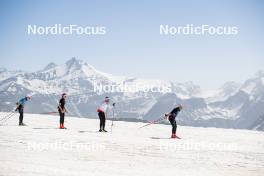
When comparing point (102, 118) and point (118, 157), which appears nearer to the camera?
point (118, 157)

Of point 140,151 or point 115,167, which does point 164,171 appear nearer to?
point 115,167

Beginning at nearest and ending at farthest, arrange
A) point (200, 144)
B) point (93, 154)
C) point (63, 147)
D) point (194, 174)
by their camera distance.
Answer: point (194, 174), point (93, 154), point (63, 147), point (200, 144)

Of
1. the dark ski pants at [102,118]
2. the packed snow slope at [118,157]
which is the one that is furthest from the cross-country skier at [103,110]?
the packed snow slope at [118,157]

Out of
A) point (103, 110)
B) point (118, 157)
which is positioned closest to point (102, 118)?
point (103, 110)

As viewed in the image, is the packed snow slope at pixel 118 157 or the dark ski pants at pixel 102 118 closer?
the packed snow slope at pixel 118 157

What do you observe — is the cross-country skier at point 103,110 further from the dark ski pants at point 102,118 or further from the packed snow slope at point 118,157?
the packed snow slope at point 118,157

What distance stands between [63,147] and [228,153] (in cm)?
752

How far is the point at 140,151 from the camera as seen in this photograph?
17125 millimetres

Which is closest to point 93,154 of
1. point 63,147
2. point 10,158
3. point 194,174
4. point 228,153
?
point 63,147

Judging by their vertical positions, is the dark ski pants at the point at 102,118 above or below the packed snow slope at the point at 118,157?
above

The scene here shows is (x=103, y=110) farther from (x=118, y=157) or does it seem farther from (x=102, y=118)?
(x=118, y=157)

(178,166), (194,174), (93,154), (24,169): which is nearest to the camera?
(24,169)

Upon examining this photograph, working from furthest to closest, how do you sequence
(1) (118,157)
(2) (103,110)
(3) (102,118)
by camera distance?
1. (3) (102,118)
2. (2) (103,110)
3. (1) (118,157)

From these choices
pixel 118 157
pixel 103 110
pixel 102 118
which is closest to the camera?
pixel 118 157
